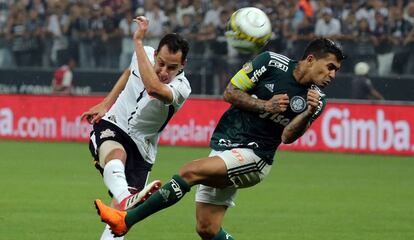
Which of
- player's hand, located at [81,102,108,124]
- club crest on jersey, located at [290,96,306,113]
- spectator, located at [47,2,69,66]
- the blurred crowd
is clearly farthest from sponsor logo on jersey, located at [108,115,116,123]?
spectator, located at [47,2,69,66]

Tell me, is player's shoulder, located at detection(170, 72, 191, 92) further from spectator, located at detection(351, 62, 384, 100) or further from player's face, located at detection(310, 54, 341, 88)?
spectator, located at detection(351, 62, 384, 100)

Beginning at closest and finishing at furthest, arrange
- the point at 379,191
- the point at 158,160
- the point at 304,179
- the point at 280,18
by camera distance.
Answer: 1. the point at 379,191
2. the point at 304,179
3. the point at 158,160
4. the point at 280,18

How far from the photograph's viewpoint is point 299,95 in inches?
344

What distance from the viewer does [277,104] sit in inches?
335

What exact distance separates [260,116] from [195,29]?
55.0ft

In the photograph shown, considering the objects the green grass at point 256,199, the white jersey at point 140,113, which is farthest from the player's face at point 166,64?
the green grass at point 256,199

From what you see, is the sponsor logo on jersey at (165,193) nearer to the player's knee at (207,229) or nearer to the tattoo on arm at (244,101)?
the player's knee at (207,229)

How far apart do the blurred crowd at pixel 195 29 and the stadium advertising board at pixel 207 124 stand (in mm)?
1499

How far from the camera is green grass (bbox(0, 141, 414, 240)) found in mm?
11766

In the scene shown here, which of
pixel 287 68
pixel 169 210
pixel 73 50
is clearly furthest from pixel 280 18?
pixel 287 68

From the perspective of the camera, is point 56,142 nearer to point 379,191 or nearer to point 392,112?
point 392,112

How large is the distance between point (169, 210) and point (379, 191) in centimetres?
435

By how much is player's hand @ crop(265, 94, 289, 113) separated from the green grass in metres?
A: 3.02

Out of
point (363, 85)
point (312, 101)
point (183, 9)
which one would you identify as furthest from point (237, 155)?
point (183, 9)
